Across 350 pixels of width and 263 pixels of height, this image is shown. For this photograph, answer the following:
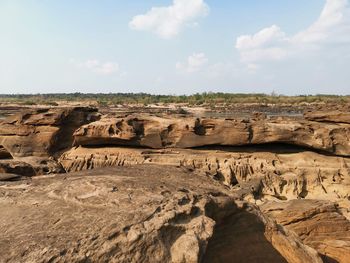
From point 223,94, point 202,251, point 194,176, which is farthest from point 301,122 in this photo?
point 223,94

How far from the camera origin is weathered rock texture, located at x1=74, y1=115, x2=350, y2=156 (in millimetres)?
14367

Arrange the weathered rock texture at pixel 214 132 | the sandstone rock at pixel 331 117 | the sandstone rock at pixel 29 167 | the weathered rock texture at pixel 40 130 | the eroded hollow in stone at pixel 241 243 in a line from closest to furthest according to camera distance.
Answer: the eroded hollow in stone at pixel 241 243 → the sandstone rock at pixel 29 167 → the weathered rock texture at pixel 214 132 → the sandstone rock at pixel 331 117 → the weathered rock texture at pixel 40 130

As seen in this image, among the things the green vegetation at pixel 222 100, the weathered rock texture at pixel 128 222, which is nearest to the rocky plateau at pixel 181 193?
the weathered rock texture at pixel 128 222

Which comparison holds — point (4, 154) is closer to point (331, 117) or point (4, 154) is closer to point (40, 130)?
point (40, 130)

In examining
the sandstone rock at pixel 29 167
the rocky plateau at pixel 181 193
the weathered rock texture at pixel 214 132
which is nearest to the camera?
the rocky plateau at pixel 181 193

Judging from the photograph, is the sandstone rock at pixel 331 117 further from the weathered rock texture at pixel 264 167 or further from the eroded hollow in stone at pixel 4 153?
the eroded hollow in stone at pixel 4 153

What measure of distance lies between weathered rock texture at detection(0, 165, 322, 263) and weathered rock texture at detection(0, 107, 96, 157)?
11128 millimetres

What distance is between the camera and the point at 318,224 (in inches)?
291

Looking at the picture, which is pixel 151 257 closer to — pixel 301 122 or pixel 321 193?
pixel 321 193

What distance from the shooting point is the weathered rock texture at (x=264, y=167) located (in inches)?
543

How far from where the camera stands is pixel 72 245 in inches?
141

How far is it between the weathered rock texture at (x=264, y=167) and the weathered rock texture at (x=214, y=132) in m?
0.35

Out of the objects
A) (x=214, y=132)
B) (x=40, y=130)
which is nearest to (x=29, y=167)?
(x=40, y=130)

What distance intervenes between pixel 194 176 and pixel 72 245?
9.40 feet
